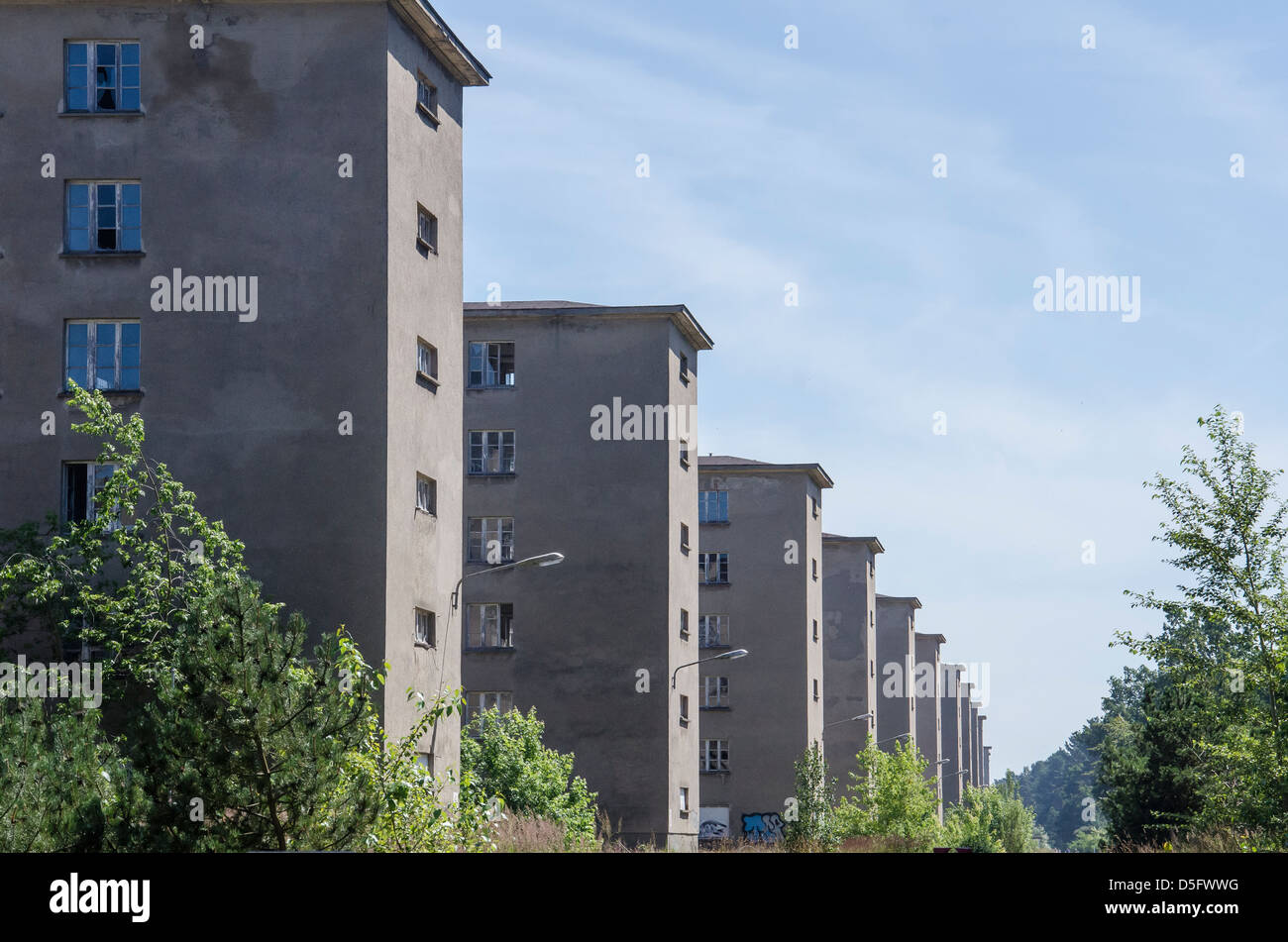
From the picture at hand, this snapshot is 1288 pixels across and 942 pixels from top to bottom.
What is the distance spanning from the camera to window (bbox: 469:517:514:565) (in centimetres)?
5122

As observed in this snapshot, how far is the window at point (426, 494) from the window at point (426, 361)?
228cm

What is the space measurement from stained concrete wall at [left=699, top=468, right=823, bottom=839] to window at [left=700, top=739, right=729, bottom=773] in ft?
0.84

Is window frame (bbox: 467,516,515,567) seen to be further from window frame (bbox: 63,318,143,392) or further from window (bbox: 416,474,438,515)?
window frame (bbox: 63,318,143,392)

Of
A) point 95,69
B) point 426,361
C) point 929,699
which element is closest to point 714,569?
point 426,361

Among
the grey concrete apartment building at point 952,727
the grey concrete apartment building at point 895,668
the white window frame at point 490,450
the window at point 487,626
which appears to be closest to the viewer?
the window at point 487,626

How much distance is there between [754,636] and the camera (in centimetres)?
7212

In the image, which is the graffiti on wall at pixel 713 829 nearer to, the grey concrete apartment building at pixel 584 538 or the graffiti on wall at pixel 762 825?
the graffiti on wall at pixel 762 825

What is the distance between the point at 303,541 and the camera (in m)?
31.9

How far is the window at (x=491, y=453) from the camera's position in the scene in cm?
5219

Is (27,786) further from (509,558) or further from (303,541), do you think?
(509,558)

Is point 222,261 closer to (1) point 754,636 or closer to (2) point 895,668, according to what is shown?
(1) point 754,636

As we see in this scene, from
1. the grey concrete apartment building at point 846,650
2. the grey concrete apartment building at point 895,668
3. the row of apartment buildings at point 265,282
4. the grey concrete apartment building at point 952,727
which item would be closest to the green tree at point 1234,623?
the row of apartment buildings at point 265,282

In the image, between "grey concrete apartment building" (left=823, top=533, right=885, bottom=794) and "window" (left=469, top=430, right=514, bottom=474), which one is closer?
"window" (left=469, top=430, right=514, bottom=474)

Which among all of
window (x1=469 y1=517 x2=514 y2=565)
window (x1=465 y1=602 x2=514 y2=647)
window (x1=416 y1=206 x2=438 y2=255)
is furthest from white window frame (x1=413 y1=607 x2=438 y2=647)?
window (x1=469 y1=517 x2=514 y2=565)
